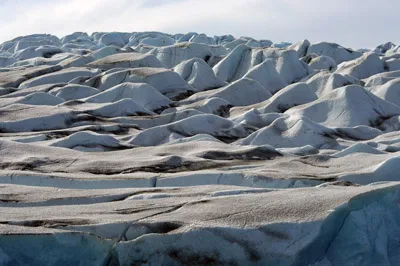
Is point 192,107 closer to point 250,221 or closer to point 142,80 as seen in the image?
point 142,80

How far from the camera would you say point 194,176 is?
8.13 metres

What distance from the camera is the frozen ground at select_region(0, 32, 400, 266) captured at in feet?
16.8

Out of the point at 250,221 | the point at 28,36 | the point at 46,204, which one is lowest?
the point at 28,36

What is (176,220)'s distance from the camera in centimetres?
541

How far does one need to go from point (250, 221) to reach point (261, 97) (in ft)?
49.3

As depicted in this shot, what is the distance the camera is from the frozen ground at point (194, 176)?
5133 mm

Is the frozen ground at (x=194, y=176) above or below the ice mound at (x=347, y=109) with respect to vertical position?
above

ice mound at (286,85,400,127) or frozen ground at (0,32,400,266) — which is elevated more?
frozen ground at (0,32,400,266)

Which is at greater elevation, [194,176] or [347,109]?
[194,176]

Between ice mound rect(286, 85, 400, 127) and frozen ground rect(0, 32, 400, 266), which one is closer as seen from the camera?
frozen ground rect(0, 32, 400, 266)

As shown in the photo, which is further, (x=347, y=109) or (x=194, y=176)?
(x=347, y=109)

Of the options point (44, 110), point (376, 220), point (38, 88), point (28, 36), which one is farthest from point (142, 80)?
point (28, 36)

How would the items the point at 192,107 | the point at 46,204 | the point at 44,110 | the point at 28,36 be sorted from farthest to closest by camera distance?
the point at 28,36 → the point at 192,107 → the point at 44,110 → the point at 46,204

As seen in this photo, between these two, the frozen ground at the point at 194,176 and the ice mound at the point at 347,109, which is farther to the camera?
the ice mound at the point at 347,109
